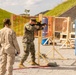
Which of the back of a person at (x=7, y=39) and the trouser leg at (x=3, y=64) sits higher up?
the back of a person at (x=7, y=39)

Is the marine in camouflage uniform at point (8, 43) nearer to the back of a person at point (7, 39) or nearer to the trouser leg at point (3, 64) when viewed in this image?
the back of a person at point (7, 39)

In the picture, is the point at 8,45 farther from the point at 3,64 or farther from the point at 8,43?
the point at 3,64

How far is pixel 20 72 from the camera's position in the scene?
11.7 meters

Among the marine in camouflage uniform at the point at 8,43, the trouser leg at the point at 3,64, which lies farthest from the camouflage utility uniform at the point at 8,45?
the trouser leg at the point at 3,64

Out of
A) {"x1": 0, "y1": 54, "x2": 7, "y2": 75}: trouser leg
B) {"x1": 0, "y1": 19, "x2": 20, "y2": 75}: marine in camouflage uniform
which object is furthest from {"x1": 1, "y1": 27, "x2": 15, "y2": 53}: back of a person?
{"x1": 0, "y1": 54, "x2": 7, "y2": 75}: trouser leg

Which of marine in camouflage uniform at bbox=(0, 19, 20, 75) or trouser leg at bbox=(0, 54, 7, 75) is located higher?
marine in camouflage uniform at bbox=(0, 19, 20, 75)

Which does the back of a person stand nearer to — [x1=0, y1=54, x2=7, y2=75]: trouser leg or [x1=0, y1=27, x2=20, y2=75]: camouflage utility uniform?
[x1=0, y1=27, x2=20, y2=75]: camouflage utility uniform

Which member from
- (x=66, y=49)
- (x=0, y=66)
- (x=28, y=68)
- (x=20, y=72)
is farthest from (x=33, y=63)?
(x=66, y=49)

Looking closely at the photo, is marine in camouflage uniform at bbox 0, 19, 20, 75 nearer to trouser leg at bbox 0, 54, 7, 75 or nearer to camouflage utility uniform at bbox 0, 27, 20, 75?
camouflage utility uniform at bbox 0, 27, 20, 75

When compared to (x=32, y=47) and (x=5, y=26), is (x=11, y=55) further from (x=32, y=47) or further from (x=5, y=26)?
(x=32, y=47)

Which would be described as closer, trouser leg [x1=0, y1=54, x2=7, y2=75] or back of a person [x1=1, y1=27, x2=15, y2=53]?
back of a person [x1=1, y1=27, x2=15, y2=53]

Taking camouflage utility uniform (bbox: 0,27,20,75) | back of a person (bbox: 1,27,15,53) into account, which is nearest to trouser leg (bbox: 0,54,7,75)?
camouflage utility uniform (bbox: 0,27,20,75)

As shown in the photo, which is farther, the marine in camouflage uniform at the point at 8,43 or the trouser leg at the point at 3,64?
the trouser leg at the point at 3,64

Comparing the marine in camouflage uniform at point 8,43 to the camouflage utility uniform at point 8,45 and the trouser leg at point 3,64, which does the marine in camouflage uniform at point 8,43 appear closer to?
the camouflage utility uniform at point 8,45
